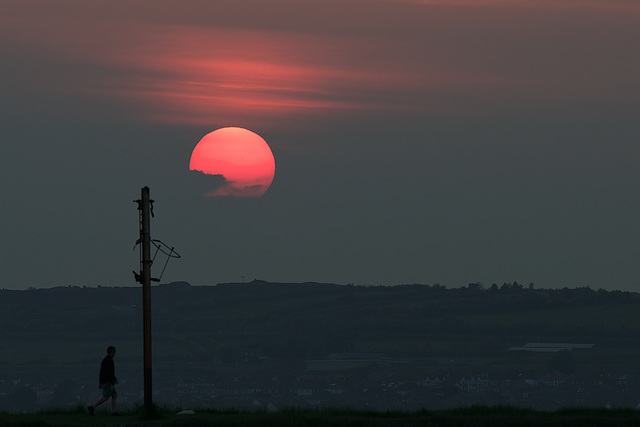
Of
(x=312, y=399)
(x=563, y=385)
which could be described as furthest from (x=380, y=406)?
(x=563, y=385)

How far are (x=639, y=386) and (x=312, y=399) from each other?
2122 inches

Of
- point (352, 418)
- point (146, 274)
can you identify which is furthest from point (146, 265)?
A: point (352, 418)

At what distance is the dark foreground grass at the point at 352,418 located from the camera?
106 ft

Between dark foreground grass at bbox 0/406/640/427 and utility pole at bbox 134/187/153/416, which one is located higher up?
utility pole at bbox 134/187/153/416

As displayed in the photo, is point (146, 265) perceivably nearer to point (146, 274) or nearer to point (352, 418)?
point (146, 274)

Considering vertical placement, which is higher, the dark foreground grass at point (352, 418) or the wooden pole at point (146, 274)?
the wooden pole at point (146, 274)

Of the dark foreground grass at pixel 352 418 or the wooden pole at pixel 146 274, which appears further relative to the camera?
the wooden pole at pixel 146 274

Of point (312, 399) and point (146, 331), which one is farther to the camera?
point (312, 399)

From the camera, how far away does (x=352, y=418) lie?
32688mm

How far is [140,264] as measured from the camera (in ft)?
114

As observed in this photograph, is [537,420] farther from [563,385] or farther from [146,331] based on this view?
[563,385]

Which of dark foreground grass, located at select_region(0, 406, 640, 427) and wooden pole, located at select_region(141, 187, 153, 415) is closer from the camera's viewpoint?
dark foreground grass, located at select_region(0, 406, 640, 427)

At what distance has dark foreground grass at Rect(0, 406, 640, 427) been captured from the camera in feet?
106

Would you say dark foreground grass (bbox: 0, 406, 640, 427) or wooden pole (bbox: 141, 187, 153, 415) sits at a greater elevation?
wooden pole (bbox: 141, 187, 153, 415)
